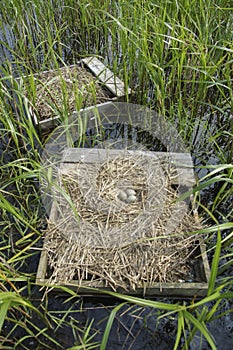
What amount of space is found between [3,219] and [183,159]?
3.45ft

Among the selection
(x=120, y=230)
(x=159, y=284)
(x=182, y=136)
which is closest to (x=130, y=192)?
(x=120, y=230)

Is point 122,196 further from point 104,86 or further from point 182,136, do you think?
point 104,86

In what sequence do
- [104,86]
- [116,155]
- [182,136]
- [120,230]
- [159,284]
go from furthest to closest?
[104,86]
[182,136]
[116,155]
[120,230]
[159,284]

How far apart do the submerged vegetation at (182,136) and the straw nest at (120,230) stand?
0.12 metres

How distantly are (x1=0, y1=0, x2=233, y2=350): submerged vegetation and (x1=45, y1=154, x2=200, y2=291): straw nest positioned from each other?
12 cm

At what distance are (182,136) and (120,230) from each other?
2.87 feet

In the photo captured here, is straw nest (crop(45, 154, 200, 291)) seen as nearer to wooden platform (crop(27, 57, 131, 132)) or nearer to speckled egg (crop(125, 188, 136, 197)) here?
speckled egg (crop(125, 188, 136, 197))

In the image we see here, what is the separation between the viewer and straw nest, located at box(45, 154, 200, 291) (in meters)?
1.55

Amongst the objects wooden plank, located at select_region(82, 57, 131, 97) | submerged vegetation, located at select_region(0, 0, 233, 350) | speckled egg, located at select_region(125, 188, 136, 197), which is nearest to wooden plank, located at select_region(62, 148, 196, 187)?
submerged vegetation, located at select_region(0, 0, 233, 350)

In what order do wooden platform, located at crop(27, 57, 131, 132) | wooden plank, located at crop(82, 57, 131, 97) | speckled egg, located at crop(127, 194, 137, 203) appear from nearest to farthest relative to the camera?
speckled egg, located at crop(127, 194, 137, 203) → wooden platform, located at crop(27, 57, 131, 132) → wooden plank, located at crop(82, 57, 131, 97)

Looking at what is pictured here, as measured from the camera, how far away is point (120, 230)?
1.66 metres

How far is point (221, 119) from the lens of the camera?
7.96 ft

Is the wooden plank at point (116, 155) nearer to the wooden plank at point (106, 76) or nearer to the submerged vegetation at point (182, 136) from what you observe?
the submerged vegetation at point (182, 136)

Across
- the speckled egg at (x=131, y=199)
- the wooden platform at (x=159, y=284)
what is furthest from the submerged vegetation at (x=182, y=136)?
the speckled egg at (x=131, y=199)
